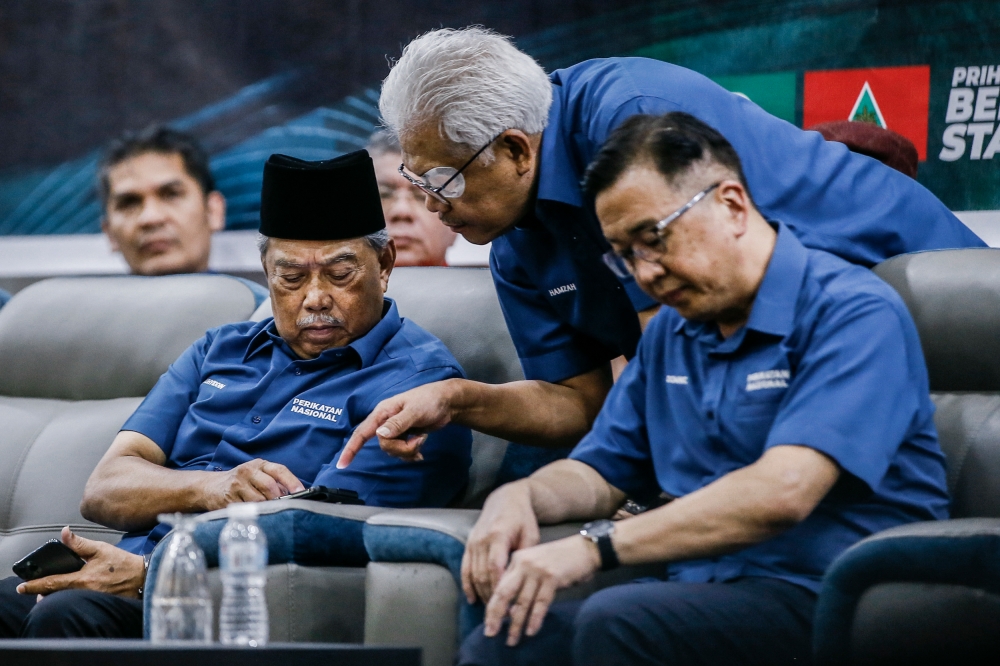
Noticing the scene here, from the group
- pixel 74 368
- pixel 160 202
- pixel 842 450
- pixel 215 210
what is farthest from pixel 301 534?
pixel 160 202

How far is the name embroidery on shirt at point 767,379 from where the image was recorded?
4.97 feet

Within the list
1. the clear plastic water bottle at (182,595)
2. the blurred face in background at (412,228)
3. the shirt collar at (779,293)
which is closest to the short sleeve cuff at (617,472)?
the shirt collar at (779,293)

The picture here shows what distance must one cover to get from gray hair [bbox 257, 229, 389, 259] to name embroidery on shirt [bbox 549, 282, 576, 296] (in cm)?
42

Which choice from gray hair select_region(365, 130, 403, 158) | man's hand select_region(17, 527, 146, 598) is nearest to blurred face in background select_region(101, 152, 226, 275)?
gray hair select_region(365, 130, 403, 158)

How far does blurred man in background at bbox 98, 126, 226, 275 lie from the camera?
3391 mm

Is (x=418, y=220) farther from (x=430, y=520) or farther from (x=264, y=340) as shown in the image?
(x=430, y=520)

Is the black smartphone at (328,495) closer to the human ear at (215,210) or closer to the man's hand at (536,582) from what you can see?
the man's hand at (536,582)

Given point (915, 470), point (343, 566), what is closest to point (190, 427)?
point (343, 566)

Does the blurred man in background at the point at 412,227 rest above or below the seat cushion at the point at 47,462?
above

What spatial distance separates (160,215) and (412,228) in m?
0.87

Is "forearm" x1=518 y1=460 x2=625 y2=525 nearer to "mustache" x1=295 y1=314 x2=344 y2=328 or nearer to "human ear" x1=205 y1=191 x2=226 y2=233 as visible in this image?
"mustache" x1=295 y1=314 x2=344 y2=328

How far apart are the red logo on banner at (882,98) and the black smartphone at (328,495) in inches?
65.3

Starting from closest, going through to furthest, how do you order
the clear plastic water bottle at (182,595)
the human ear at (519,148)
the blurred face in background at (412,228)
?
the clear plastic water bottle at (182,595), the human ear at (519,148), the blurred face in background at (412,228)

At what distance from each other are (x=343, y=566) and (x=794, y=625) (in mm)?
701
